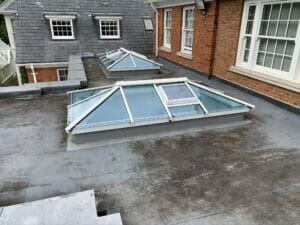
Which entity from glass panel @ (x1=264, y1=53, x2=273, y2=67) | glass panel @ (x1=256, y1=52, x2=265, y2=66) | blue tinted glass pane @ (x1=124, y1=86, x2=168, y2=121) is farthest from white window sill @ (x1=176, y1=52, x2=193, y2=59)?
blue tinted glass pane @ (x1=124, y1=86, x2=168, y2=121)

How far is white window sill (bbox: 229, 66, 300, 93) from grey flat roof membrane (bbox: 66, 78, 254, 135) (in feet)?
3.42

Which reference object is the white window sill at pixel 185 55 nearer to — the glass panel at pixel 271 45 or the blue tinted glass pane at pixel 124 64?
the blue tinted glass pane at pixel 124 64

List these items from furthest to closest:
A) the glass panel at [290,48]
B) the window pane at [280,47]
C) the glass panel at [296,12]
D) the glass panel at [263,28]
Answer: the glass panel at [263,28] < the window pane at [280,47] < the glass panel at [290,48] < the glass panel at [296,12]

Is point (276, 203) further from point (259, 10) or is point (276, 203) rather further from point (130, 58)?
point (130, 58)

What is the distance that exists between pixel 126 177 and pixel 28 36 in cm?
1208

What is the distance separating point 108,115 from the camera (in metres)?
3.65

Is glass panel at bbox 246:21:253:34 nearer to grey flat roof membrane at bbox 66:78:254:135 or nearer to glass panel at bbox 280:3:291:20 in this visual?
glass panel at bbox 280:3:291:20

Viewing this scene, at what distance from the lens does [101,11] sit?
44.0ft

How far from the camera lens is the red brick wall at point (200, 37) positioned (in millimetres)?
6895

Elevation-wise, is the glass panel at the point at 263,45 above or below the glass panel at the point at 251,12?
below

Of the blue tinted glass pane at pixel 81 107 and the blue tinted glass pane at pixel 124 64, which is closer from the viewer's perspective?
the blue tinted glass pane at pixel 81 107

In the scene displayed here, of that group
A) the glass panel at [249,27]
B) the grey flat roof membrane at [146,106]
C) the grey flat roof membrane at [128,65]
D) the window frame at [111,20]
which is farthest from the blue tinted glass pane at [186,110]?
the window frame at [111,20]

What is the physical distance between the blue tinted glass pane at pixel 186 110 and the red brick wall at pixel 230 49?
2085mm

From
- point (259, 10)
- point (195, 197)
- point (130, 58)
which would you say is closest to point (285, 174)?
point (195, 197)
